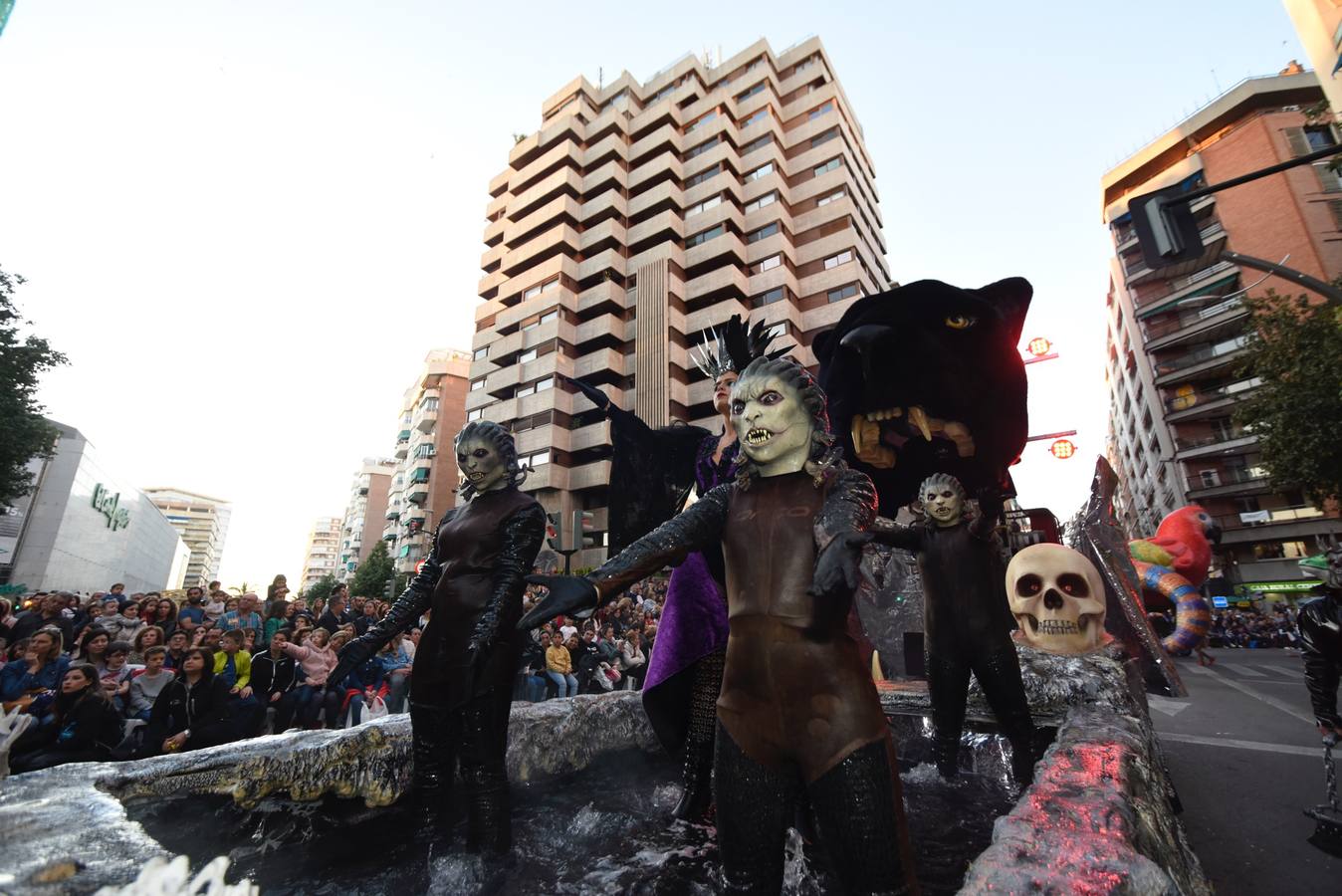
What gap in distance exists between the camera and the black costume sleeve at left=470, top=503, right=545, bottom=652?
7.75ft

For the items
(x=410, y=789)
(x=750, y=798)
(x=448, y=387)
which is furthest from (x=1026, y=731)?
(x=448, y=387)

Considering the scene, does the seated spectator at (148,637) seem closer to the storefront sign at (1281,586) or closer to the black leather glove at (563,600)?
the black leather glove at (563,600)

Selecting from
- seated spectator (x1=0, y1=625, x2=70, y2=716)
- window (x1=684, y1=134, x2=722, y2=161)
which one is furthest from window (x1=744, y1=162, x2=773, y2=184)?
seated spectator (x1=0, y1=625, x2=70, y2=716)

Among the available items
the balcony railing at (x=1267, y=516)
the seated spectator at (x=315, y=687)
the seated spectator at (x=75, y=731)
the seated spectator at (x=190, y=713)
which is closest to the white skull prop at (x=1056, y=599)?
the seated spectator at (x=315, y=687)

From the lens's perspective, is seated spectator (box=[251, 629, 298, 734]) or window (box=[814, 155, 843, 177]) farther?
window (box=[814, 155, 843, 177])

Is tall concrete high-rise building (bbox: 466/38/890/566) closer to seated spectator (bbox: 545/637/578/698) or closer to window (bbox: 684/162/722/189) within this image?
window (bbox: 684/162/722/189)

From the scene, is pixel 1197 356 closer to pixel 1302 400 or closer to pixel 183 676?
pixel 1302 400

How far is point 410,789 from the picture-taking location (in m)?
3.00

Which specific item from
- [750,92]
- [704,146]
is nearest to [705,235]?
[704,146]

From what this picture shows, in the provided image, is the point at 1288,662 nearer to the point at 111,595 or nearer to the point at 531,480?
the point at 111,595

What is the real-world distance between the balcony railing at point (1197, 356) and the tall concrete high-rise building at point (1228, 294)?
0.07 metres

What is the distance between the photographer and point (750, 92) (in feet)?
125

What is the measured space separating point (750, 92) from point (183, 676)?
42.5 meters

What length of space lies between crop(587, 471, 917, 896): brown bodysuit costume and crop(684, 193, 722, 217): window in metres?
36.0
